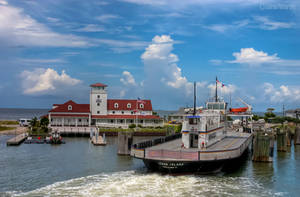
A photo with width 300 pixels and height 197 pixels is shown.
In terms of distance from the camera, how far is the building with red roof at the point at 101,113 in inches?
3046

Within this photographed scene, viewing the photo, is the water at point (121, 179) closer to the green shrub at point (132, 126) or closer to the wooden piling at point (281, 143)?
the wooden piling at point (281, 143)

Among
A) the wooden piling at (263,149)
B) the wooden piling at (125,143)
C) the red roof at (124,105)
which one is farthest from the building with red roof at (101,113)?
the wooden piling at (263,149)

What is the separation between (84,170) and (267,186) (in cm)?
1662

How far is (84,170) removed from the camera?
32438 millimetres

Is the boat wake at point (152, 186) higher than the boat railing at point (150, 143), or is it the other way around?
the boat railing at point (150, 143)

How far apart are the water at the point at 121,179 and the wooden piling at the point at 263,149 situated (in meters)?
1.16

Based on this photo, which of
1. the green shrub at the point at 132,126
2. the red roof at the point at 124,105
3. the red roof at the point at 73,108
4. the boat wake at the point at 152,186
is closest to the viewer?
the boat wake at the point at 152,186

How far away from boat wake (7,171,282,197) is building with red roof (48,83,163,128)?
160 ft

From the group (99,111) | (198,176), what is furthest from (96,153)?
(99,111)

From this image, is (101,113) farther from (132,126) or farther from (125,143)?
(125,143)

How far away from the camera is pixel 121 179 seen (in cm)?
2781

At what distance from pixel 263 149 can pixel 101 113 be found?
50097 mm

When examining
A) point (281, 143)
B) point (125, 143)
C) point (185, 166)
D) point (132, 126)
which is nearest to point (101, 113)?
point (132, 126)

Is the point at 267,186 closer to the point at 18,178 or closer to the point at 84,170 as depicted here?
the point at 84,170
